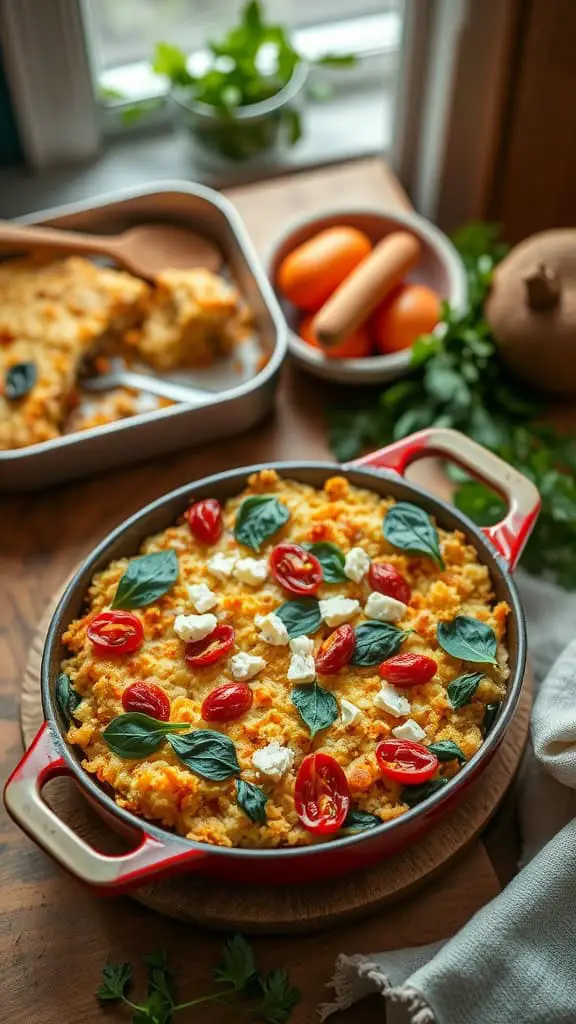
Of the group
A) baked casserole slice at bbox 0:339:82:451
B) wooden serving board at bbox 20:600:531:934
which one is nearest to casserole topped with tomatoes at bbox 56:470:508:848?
wooden serving board at bbox 20:600:531:934

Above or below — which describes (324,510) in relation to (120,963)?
above

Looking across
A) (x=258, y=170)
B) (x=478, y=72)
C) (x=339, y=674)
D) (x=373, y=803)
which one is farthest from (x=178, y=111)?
(x=373, y=803)

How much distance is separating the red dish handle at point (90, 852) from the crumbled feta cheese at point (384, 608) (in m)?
0.48

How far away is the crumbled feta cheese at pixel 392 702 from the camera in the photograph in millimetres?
1585

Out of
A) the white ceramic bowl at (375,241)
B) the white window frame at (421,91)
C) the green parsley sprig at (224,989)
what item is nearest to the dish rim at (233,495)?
the green parsley sprig at (224,989)

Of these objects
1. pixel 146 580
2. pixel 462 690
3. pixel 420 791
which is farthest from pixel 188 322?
pixel 420 791

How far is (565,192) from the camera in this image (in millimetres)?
2703

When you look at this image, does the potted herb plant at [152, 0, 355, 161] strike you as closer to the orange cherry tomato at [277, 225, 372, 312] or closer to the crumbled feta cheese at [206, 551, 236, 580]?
the orange cherry tomato at [277, 225, 372, 312]

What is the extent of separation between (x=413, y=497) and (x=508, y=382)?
23.0 inches

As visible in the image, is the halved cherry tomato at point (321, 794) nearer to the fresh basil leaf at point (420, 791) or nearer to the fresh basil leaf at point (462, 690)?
the fresh basil leaf at point (420, 791)

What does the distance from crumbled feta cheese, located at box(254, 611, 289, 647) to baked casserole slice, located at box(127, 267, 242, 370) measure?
79 centimetres

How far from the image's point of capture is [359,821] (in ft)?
4.90

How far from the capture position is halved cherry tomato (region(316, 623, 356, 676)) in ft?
5.36

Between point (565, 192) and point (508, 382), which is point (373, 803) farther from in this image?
point (565, 192)
